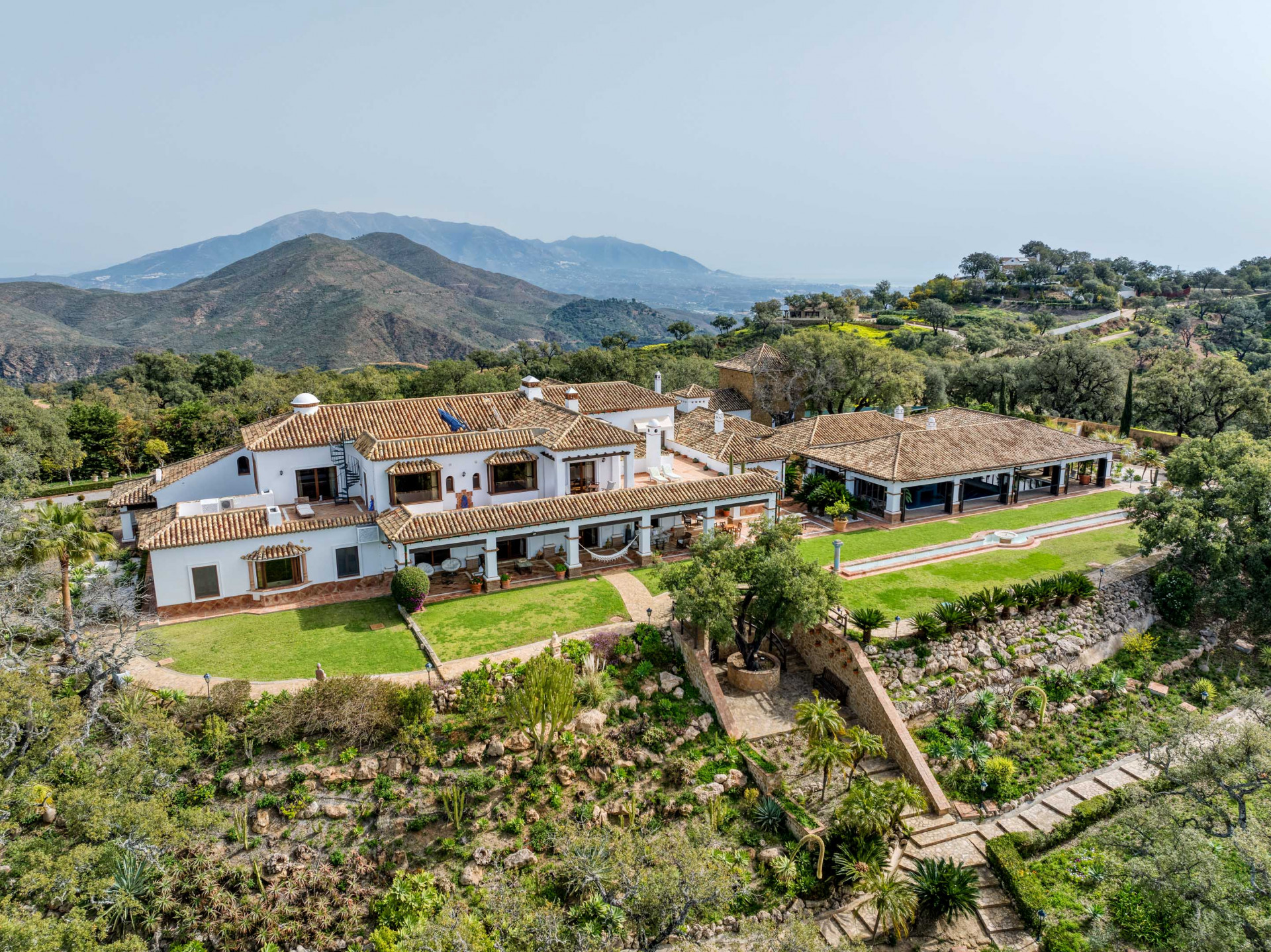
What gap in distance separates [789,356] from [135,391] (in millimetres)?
57140

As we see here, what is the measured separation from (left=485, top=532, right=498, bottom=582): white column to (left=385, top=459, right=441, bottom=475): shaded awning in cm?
385

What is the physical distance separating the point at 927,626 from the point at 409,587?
16665mm

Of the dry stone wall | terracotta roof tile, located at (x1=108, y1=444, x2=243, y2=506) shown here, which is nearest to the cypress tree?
the dry stone wall

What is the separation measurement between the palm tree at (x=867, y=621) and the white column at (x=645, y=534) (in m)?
8.29

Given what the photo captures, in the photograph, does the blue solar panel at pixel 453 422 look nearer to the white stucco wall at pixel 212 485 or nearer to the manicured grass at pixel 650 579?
the white stucco wall at pixel 212 485

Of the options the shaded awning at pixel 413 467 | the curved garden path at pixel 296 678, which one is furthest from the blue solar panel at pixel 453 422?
the curved garden path at pixel 296 678

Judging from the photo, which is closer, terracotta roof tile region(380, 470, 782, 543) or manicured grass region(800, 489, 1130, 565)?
terracotta roof tile region(380, 470, 782, 543)

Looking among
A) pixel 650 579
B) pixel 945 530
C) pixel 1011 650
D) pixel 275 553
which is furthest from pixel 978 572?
pixel 275 553

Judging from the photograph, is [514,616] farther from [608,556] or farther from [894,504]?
[894,504]

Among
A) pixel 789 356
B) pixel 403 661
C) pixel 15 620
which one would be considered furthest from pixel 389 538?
pixel 789 356

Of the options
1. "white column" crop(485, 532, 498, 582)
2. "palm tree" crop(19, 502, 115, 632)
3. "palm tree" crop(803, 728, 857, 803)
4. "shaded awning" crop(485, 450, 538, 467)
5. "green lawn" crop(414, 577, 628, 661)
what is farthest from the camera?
"shaded awning" crop(485, 450, 538, 467)

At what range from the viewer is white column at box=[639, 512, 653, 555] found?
2912 centimetres

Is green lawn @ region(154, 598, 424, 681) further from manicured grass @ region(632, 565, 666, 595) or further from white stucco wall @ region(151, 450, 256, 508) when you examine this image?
manicured grass @ region(632, 565, 666, 595)

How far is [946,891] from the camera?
17.6 meters
